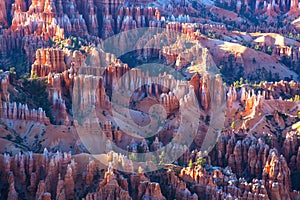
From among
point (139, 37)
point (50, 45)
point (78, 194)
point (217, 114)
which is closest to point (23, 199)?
point (78, 194)

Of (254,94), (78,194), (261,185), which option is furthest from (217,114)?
(78,194)

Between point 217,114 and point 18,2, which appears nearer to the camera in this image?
point 217,114

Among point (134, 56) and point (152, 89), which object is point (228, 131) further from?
point (134, 56)

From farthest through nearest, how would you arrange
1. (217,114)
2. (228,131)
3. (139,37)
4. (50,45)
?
(139,37) < (50,45) < (217,114) < (228,131)

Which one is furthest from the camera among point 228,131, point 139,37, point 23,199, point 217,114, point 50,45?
point 139,37

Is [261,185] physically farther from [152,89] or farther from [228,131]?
[152,89]

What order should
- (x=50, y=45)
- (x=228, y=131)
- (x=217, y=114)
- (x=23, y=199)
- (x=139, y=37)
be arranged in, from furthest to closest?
(x=139, y=37)
(x=50, y=45)
(x=217, y=114)
(x=228, y=131)
(x=23, y=199)
